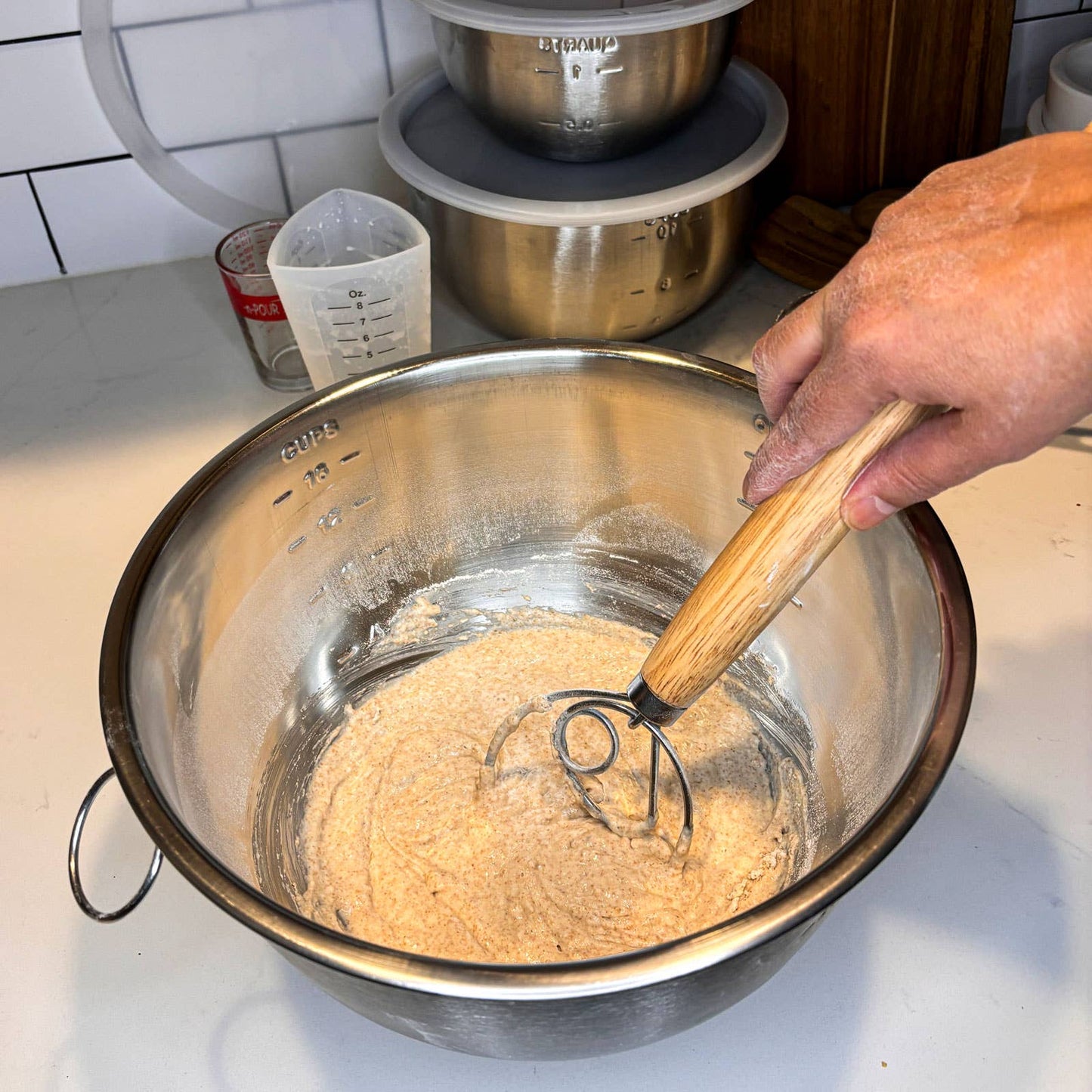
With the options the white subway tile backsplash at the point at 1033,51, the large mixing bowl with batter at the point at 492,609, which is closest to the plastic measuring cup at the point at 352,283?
the large mixing bowl with batter at the point at 492,609

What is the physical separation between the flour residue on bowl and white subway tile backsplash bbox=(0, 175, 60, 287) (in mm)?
656

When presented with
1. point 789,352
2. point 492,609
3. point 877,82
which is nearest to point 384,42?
point 877,82

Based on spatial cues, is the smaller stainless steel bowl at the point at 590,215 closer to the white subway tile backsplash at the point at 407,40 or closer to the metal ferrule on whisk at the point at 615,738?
the white subway tile backsplash at the point at 407,40

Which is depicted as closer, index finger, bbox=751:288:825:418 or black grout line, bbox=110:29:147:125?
index finger, bbox=751:288:825:418

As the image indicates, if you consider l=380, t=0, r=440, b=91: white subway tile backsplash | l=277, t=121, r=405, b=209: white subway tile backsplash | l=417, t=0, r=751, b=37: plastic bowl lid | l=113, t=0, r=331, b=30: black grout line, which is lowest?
l=277, t=121, r=405, b=209: white subway tile backsplash

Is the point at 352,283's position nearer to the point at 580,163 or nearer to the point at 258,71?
the point at 580,163

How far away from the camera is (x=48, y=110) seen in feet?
3.37

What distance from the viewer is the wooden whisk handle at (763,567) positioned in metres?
0.50

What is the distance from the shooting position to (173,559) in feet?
2.05

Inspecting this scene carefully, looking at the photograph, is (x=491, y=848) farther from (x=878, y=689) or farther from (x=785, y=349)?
(x=785, y=349)

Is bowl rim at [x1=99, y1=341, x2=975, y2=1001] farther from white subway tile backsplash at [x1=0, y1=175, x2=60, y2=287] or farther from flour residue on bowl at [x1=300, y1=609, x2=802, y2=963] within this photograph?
white subway tile backsplash at [x1=0, y1=175, x2=60, y2=287]

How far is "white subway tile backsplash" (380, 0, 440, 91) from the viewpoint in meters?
1.04

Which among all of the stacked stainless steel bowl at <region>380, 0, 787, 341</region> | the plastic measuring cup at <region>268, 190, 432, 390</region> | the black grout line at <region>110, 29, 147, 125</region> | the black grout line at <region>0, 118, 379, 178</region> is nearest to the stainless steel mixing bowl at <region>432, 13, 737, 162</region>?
the stacked stainless steel bowl at <region>380, 0, 787, 341</region>

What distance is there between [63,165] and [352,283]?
417 millimetres
